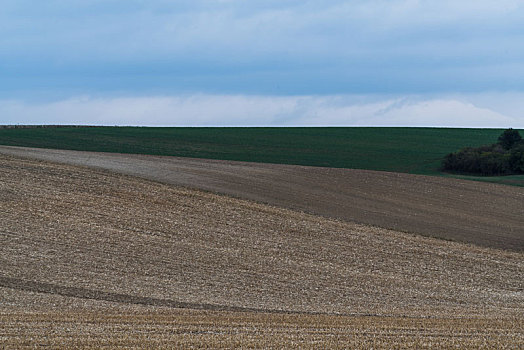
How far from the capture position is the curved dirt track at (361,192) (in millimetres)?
27906

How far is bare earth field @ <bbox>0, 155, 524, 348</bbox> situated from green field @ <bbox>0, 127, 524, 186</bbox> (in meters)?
15.0

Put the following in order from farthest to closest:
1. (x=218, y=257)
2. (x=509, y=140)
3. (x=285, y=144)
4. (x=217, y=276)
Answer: (x=285, y=144) → (x=509, y=140) → (x=218, y=257) → (x=217, y=276)

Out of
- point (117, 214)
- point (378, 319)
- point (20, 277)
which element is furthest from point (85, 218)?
point (378, 319)

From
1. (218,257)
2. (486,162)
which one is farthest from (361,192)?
(486,162)

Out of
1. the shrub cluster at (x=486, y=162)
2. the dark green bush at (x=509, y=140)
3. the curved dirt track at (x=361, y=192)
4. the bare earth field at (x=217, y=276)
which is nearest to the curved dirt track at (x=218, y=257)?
the bare earth field at (x=217, y=276)

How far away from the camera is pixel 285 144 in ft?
176

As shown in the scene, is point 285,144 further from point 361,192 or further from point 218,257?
point 218,257

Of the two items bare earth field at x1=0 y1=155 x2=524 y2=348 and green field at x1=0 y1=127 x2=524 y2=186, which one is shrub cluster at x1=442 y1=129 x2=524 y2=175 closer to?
green field at x1=0 y1=127 x2=524 y2=186

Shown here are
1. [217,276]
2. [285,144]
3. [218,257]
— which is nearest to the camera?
[217,276]

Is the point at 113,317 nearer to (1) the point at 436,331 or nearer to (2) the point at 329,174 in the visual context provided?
(1) the point at 436,331

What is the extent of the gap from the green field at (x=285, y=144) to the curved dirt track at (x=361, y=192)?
17.3 feet

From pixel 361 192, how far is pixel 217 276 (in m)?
15.0

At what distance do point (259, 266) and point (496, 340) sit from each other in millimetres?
9246

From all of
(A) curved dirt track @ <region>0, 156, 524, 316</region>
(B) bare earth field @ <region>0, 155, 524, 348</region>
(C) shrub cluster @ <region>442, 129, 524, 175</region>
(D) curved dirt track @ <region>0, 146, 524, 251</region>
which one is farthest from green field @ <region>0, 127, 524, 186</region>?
(A) curved dirt track @ <region>0, 156, 524, 316</region>
